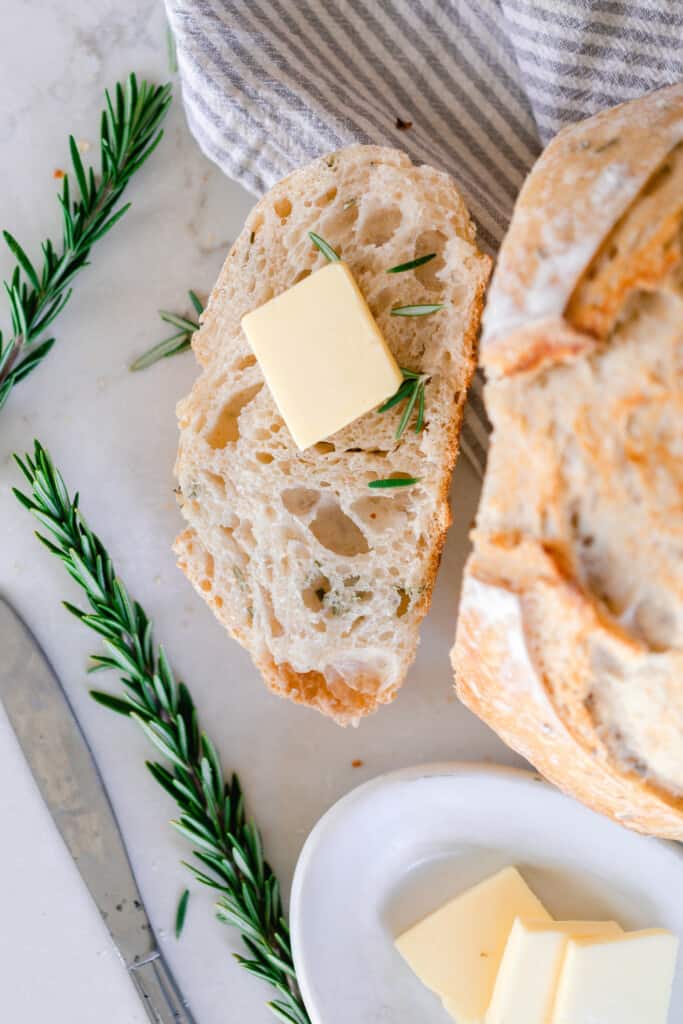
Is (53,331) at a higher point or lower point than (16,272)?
lower

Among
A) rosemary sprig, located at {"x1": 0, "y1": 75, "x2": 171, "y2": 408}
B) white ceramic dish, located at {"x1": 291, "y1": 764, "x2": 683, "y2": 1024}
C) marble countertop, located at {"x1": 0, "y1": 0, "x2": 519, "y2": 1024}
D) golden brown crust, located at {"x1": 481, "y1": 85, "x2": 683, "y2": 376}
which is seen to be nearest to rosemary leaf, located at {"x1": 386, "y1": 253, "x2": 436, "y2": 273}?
golden brown crust, located at {"x1": 481, "y1": 85, "x2": 683, "y2": 376}

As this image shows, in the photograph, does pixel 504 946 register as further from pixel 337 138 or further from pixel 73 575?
pixel 337 138

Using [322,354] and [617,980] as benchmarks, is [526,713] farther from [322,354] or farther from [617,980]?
[617,980]

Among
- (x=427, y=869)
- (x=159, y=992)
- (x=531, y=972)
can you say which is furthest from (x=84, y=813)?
(x=531, y=972)

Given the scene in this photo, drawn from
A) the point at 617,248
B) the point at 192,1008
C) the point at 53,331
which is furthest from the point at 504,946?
the point at 53,331

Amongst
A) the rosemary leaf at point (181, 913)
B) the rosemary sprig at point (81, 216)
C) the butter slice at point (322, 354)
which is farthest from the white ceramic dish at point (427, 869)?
the rosemary sprig at point (81, 216)

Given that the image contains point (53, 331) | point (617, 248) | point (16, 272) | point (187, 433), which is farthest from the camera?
point (53, 331)

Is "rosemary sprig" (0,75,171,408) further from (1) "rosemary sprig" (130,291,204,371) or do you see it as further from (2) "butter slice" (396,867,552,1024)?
(2) "butter slice" (396,867,552,1024)
